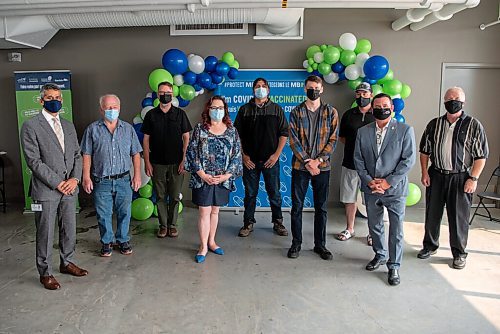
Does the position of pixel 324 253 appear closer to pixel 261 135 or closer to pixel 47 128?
pixel 261 135

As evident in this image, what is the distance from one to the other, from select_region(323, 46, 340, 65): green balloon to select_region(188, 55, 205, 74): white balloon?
1.53 meters

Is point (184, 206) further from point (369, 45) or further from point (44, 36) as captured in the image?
point (369, 45)

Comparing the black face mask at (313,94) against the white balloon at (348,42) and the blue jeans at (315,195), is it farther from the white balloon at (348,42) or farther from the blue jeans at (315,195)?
the white balloon at (348,42)

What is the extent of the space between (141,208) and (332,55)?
3.00 m

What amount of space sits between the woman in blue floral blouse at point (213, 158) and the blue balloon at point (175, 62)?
1.42 meters

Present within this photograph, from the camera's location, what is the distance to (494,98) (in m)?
5.74

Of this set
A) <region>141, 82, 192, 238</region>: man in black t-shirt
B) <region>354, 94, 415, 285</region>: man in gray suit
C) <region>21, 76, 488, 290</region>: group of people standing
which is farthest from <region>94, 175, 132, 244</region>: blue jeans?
<region>354, 94, 415, 285</region>: man in gray suit

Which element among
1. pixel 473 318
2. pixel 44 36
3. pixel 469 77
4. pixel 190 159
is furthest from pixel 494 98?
pixel 44 36

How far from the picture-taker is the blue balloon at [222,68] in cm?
517

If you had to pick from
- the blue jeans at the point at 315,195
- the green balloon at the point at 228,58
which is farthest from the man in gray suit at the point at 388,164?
the green balloon at the point at 228,58

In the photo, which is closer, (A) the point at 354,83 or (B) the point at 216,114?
(B) the point at 216,114

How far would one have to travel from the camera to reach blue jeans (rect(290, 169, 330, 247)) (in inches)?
153

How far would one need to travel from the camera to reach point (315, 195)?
13.1 ft

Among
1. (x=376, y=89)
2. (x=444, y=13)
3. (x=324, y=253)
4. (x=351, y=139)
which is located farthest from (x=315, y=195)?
(x=444, y=13)
